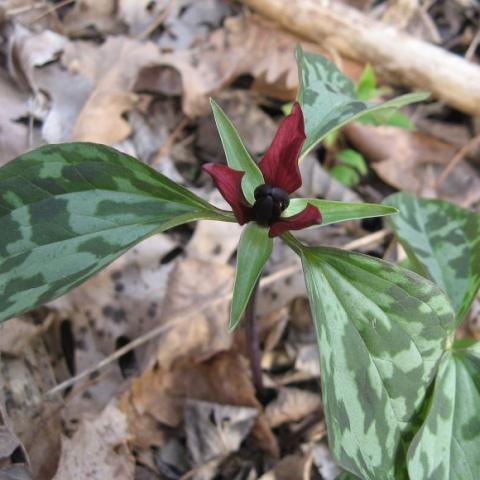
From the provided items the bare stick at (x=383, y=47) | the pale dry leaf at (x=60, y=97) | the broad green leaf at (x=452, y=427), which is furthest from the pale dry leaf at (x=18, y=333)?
the bare stick at (x=383, y=47)

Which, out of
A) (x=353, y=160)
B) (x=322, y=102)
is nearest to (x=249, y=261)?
(x=322, y=102)

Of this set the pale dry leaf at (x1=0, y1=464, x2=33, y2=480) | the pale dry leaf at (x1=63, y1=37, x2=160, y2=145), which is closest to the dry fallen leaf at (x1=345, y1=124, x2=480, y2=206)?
the pale dry leaf at (x1=63, y1=37, x2=160, y2=145)

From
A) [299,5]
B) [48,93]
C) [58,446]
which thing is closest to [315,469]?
[58,446]

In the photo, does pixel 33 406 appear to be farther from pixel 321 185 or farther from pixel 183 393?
pixel 321 185

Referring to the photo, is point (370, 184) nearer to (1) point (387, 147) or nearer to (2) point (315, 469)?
(1) point (387, 147)

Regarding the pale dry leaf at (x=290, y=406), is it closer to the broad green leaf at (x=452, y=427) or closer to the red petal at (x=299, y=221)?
the broad green leaf at (x=452, y=427)

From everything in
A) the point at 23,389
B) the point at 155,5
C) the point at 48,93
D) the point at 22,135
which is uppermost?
the point at 155,5

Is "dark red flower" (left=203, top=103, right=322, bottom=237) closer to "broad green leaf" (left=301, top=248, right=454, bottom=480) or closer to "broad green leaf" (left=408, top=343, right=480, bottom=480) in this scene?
"broad green leaf" (left=301, top=248, right=454, bottom=480)
